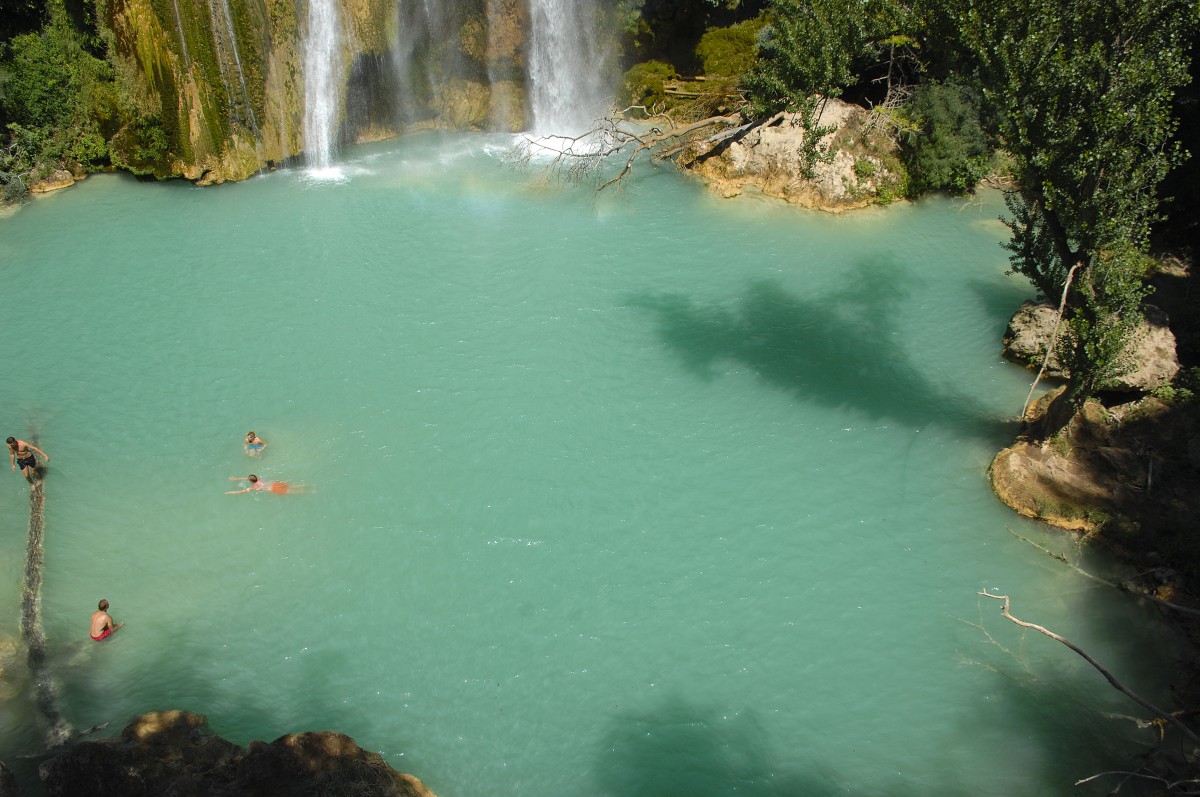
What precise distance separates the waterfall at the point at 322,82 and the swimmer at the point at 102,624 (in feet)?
53.9

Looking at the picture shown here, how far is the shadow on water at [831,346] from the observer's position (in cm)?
1856

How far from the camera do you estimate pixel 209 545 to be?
1580cm

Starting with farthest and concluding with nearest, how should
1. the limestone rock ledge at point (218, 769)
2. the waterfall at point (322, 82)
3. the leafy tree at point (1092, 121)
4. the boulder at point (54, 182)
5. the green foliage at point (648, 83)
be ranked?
the green foliage at point (648, 83)
the waterfall at point (322, 82)
the boulder at point (54, 182)
the leafy tree at point (1092, 121)
the limestone rock ledge at point (218, 769)

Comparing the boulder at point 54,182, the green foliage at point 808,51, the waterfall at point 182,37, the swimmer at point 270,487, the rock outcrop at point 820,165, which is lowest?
the swimmer at point 270,487

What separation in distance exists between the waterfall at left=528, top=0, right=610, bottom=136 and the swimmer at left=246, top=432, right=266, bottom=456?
16005mm

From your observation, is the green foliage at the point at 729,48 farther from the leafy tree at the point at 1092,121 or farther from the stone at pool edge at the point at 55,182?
the stone at pool edge at the point at 55,182

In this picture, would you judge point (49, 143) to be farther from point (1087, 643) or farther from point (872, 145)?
point (1087, 643)

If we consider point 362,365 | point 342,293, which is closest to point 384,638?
point 362,365

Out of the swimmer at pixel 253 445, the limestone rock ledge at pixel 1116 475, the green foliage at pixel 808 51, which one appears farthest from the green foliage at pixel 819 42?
the swimmer at pixel 253 445

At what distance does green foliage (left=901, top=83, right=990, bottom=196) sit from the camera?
2489 centimetres

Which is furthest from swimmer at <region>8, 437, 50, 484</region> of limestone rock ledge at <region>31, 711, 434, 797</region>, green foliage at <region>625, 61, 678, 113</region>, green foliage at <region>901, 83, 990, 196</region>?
green foliage at <region>901, 83, 990, 196</region>

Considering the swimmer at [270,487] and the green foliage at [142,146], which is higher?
the green foliage at [142,146]

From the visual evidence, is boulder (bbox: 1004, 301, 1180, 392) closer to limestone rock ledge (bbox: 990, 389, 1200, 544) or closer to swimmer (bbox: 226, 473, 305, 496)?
limestone rock ledge (bbox: 990, 389, 1200, 544)

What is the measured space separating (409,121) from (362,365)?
41.3 ft
